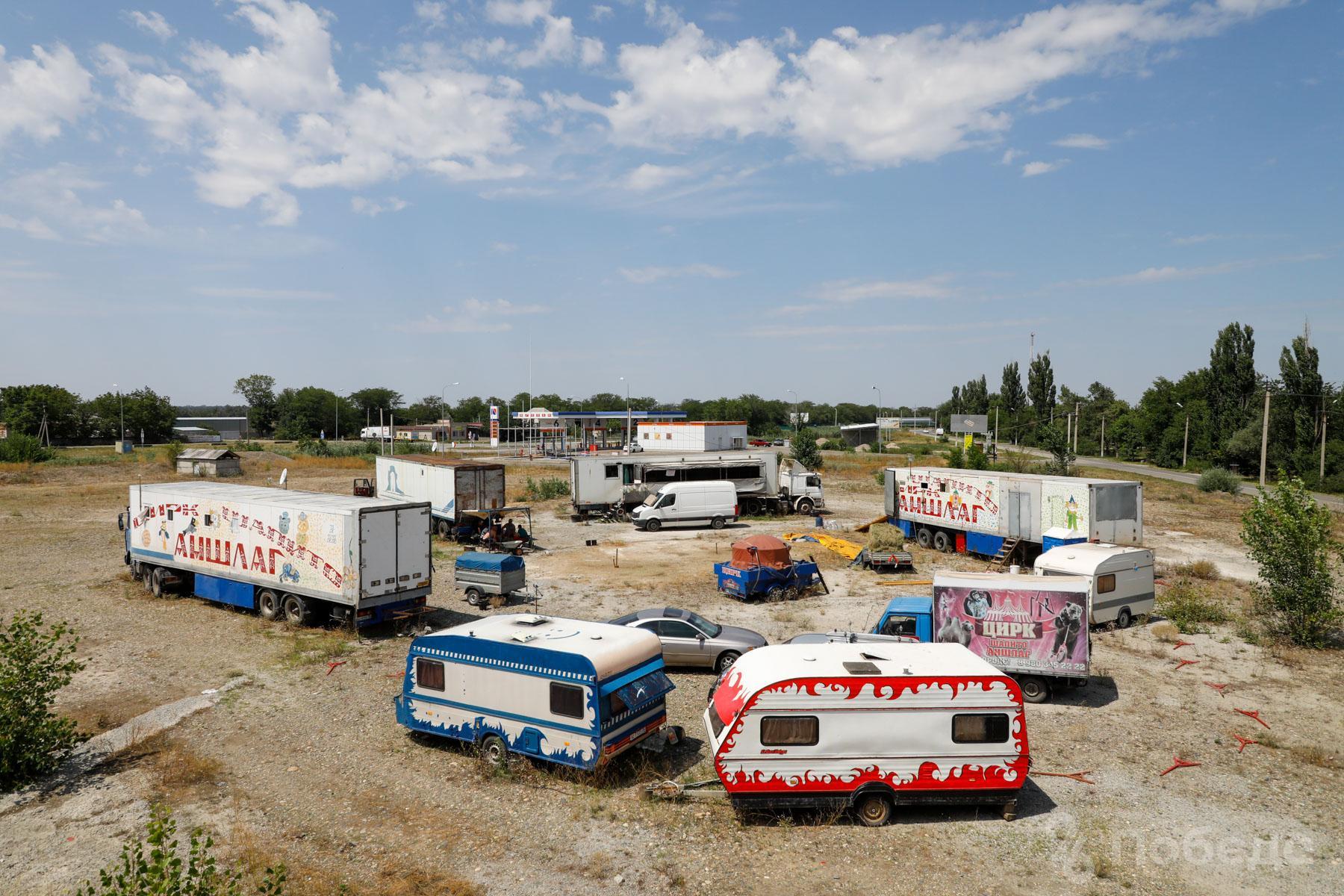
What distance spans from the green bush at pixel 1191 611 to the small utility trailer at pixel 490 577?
1832 centimetres

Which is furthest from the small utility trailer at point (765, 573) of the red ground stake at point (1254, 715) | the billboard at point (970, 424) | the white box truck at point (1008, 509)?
the billboard at point (970, 424)

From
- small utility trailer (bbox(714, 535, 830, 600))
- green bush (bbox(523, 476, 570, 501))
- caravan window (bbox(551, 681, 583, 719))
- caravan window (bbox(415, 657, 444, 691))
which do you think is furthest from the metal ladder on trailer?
green bush (bbox(523, 476, 570, 501))

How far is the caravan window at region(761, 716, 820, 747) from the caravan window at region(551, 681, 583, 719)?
280 cm

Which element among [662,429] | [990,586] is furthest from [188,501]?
[662,429]

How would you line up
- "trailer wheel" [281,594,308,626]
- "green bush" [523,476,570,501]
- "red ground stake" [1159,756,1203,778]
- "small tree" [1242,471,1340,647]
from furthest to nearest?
"green bush" [523,476,570,501] < "trailer wheel" [281,594,308,626] < "small tree" [1242,471,1340,647] < "red ground stake" [1159,756,1203,778]

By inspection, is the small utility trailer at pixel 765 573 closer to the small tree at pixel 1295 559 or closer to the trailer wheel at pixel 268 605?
the small tree at pixel 1295 559

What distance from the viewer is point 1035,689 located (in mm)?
15547

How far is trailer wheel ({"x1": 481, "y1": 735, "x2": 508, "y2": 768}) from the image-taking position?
1220cm

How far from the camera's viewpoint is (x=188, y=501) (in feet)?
73.2

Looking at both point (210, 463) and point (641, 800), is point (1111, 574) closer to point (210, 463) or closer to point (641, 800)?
point (641, 800)

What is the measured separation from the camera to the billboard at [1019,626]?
49.5 ft

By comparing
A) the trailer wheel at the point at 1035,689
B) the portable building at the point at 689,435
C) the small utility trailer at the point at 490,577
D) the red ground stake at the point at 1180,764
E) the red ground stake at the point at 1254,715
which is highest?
the portable building at the point at 689,435

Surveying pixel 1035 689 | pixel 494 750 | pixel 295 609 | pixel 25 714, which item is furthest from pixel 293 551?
pixel 1035 689

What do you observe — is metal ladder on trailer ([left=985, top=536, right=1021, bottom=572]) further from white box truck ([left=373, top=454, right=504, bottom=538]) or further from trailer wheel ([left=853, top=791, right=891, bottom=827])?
white box truck ([left=373, top=454, right=504, bottom=538])
